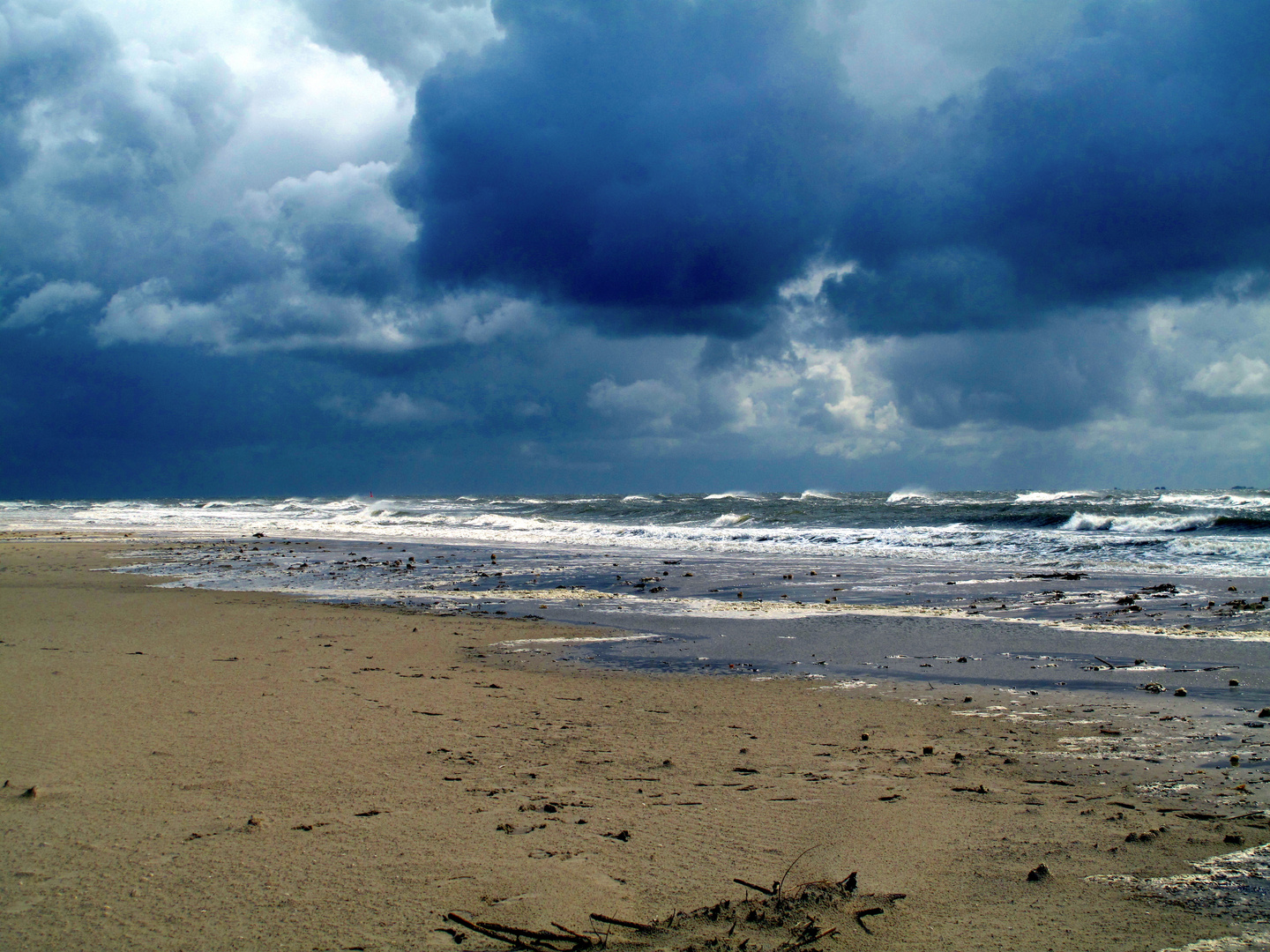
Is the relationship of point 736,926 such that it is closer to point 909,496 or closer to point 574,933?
point 574,933

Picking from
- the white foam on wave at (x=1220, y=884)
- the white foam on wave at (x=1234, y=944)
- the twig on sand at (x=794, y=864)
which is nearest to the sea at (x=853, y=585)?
the white foam on wave at (x=1220, y=884)

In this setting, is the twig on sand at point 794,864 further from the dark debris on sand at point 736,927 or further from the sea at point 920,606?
the sea at point 920,606

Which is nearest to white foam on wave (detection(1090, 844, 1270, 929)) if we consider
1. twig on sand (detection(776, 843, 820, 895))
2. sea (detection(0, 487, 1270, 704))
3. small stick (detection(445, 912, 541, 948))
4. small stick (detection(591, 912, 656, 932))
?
twig on sand (detection(776, 843, 820, 895))

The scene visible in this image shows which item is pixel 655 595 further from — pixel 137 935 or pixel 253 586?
pixel 137 935

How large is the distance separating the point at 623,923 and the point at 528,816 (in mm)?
1166

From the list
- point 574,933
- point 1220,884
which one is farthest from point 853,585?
point 574,933

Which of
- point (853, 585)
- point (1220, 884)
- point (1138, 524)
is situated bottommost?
point (853, 585)

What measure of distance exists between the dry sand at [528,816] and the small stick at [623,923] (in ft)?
0.19

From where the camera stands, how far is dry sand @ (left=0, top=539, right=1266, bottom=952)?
9.59 ft

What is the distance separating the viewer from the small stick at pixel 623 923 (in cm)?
283

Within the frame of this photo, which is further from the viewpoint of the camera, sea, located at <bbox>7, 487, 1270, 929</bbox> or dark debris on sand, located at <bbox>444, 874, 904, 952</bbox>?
sea, located at <bbox>7, 487, 1270, 929</bbox>

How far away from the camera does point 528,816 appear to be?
3910 millimetres

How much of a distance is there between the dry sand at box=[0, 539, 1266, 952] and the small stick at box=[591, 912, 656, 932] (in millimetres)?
59

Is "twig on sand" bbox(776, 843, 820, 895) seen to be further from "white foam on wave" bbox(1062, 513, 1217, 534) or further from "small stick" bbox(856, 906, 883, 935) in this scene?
"white foam on wave" bbox(1062, 513, 1217, 534)
